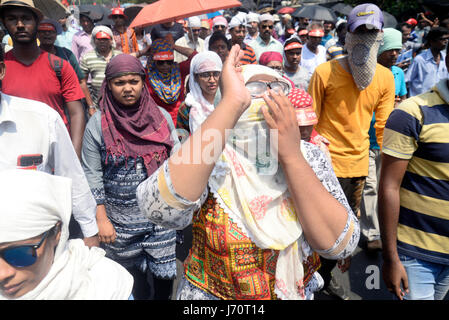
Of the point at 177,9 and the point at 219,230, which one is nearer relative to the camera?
the point at 219,230

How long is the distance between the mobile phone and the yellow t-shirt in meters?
2.19

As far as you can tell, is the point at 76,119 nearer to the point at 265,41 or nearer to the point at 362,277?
the point at 362,277

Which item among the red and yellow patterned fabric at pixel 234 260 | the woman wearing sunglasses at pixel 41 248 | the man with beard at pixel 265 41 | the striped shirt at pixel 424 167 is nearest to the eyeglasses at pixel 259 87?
the red and yellow patterned fabric at pixel 234 260

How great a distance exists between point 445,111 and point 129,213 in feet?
6.91

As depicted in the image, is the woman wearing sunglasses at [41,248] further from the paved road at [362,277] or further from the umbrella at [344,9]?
the umbrella at [344,9]

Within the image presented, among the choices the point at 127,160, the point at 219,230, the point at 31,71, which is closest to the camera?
the point at 219,230

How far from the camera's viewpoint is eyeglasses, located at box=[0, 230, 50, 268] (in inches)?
40.4

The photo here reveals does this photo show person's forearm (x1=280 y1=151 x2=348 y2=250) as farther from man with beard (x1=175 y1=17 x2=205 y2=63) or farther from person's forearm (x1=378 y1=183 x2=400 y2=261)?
man with beard (x1=175 y1=17 x2=205 y2=63)

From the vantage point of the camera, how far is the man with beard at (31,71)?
2719mm

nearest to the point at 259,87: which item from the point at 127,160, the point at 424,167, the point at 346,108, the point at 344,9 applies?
the point at 424,167

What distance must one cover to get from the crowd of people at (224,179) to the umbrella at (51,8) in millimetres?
721

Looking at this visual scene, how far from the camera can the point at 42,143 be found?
5.98 ft

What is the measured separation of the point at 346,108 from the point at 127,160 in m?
1.86

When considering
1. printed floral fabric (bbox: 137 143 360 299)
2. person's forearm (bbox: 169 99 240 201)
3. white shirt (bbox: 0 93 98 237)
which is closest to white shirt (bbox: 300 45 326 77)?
white shirt (bbox: 0 93 98 237)
